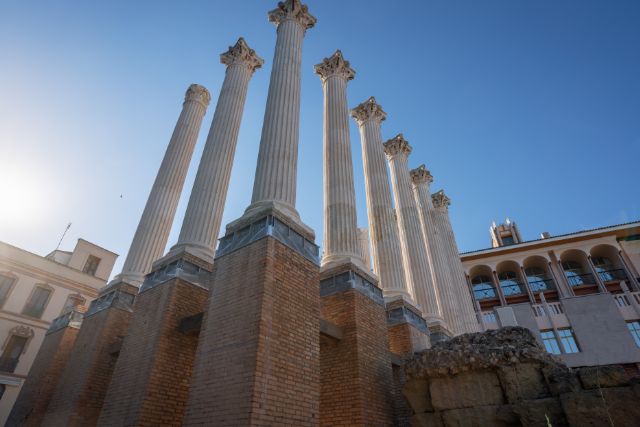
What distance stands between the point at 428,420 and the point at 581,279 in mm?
30630

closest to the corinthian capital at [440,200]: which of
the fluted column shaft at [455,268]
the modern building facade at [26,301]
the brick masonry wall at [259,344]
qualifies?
the fluted column shaft at [455,268]

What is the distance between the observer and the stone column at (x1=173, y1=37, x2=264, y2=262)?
10.2m

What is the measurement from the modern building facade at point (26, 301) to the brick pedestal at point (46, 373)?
10249 mm

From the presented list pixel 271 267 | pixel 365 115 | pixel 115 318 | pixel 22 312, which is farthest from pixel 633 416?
pixel 22 312

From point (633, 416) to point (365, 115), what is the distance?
15.4m

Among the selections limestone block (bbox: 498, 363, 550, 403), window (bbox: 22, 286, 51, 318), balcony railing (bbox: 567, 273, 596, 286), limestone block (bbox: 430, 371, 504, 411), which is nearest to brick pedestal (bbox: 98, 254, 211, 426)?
limestone block (bbox: 430, 371, 504, 411)

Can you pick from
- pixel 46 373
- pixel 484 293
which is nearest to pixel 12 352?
pixel 46 373

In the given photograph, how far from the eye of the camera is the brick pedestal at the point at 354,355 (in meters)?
7.71

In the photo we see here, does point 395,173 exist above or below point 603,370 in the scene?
above

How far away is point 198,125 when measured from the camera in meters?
15.8

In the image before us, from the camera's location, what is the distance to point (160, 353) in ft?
24.7

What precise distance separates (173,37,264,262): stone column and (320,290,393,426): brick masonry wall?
12.6 ft

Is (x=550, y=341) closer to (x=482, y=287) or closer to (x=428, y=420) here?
(x=482, y=287)

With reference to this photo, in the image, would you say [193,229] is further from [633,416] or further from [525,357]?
[633,416]
